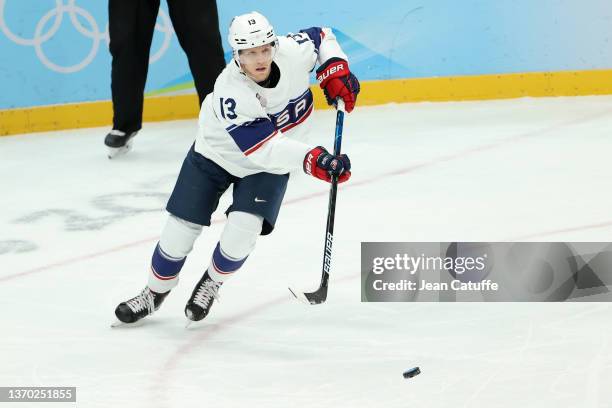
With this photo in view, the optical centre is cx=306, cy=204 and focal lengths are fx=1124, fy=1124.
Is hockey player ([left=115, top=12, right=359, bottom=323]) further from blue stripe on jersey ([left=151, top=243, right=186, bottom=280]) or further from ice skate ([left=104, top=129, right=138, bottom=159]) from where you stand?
ice skate ([left=104, top=129, right=138, bottom=159])

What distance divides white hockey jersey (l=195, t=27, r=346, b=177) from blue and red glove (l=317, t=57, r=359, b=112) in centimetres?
3

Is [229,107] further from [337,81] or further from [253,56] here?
[337,81]

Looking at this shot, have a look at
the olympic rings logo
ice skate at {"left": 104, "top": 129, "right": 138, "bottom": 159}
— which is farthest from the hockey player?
the olympic rings logo

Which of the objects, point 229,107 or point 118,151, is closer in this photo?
point 229,107

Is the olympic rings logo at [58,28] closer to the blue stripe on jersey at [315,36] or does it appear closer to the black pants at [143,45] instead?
the black pants at [143,45]

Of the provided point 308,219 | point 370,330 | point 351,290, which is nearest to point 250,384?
point 370,330

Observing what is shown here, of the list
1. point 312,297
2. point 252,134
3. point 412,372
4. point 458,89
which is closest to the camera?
point 412,372

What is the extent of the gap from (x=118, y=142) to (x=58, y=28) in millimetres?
833

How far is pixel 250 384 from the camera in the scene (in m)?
2.58

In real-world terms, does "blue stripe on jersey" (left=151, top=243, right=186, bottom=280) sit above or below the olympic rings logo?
below

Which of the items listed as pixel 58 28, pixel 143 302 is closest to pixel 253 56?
pixel 143 302

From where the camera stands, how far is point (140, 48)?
514 centimetres

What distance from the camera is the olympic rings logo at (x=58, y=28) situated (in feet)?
18.1

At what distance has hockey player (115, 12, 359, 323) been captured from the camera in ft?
8.93
